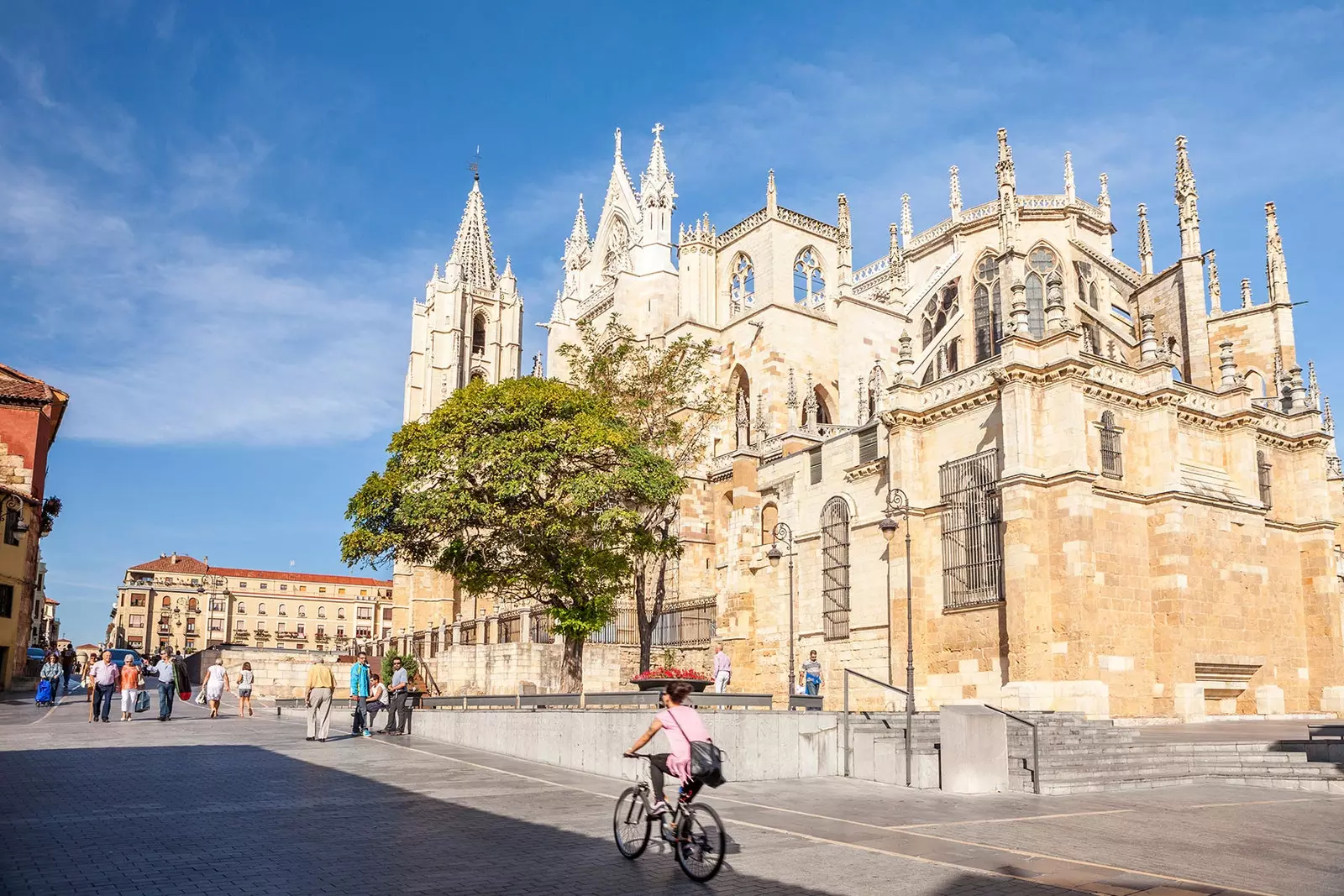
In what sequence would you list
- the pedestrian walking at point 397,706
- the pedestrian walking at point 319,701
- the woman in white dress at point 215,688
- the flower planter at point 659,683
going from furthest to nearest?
the woman in white dress at point 215,688
the pedestrian walking at point 397,706
the pedestrian walking at point 319,701
the flower planter at point 659,683

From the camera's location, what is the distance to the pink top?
29.9 ft

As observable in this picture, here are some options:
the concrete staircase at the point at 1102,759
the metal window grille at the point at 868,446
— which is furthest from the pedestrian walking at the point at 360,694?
the metal window grille at the point at 868,446

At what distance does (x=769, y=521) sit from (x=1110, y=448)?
11504 millimetres

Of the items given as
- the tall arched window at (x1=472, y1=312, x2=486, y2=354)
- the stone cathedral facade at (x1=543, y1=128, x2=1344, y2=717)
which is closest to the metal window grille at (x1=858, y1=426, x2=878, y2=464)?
the stone cathedral facade at (x1=543, y1=128, x2=1344, y2=717)

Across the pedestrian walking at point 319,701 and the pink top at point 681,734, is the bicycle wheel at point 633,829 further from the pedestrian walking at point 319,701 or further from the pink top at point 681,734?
the pedestrian walking at point 319,701

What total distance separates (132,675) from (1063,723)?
2298 cm

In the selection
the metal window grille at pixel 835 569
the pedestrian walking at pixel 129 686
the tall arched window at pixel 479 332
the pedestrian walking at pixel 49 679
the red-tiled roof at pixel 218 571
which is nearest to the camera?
the pedestrian walking at pixel 129 686

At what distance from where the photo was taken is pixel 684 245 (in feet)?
149

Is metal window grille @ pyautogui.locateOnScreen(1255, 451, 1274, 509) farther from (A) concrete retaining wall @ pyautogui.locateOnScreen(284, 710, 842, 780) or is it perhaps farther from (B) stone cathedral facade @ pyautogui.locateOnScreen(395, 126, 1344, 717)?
(A) concrete retaining wall @ pyautogui.locateOnScreen(284, 710, 842, 780)

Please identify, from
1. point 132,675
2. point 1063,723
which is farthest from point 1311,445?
point 132,675

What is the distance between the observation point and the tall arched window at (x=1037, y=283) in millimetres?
A: 40656

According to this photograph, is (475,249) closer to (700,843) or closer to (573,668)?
(573,668)

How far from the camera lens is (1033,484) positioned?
80.3 ft

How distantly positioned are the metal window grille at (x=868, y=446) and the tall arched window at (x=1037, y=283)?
12398mm
